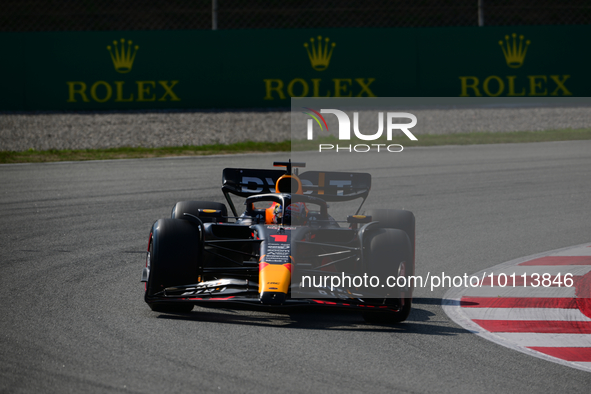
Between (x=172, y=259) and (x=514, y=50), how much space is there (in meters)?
14.0

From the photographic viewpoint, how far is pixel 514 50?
17625 mm

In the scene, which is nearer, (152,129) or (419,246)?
(419,246)

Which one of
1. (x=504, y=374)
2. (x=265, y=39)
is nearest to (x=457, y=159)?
(x=265, y=39)

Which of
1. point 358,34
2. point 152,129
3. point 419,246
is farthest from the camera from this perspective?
point 358,34

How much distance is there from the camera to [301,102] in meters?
17.9

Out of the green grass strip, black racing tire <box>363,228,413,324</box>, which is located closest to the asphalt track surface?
black racing tire <box>363,228,413,324</box>

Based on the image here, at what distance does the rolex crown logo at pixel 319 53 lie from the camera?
57.8ft

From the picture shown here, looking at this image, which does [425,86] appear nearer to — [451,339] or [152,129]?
[152,129]

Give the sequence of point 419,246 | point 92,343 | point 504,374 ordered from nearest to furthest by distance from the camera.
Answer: point 504,374
point 92,343
point 419,246

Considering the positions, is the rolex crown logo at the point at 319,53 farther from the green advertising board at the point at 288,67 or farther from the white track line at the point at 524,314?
the white track line at the point at 524,314

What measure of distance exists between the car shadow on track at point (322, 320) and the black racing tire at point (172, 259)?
6.2 inches

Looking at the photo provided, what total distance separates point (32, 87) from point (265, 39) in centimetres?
521
